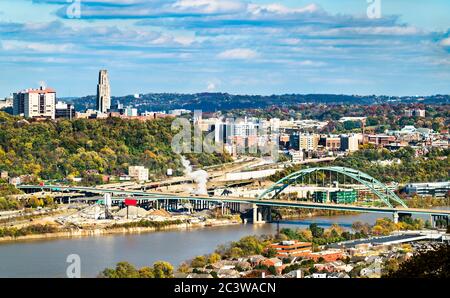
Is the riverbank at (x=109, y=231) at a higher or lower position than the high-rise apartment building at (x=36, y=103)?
lower

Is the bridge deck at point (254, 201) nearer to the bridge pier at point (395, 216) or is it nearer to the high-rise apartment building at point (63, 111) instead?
the bridge pier at point (395, 216)

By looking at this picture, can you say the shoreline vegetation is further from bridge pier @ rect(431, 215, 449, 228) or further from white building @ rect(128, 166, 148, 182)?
white building @ rect(128, 166, 148, 182)

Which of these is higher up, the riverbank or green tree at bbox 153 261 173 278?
green tree at bbox 153 261 173 278

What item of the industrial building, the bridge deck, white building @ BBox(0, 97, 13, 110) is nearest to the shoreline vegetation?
the bridge deck

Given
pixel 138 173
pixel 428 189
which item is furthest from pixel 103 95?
pixel 428 189

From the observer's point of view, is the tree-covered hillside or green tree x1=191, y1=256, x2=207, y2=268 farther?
the tree-covered hillside
